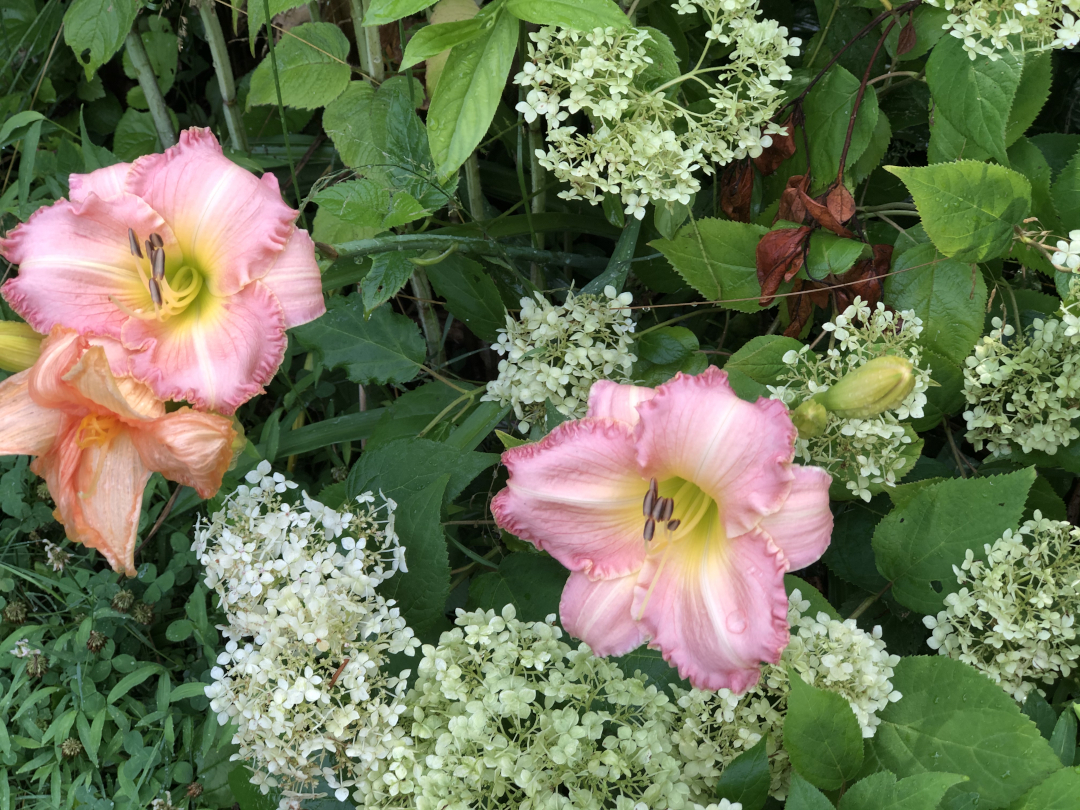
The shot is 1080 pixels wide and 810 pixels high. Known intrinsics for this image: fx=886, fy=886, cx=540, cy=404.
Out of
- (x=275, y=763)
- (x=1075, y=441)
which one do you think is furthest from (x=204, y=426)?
(x=1075, y=441)

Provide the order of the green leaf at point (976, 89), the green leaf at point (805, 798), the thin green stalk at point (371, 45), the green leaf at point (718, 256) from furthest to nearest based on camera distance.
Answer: the thin green stalk at point (371, 45) → the green leaf at point (718, 256) → the green leaf at point (976, 89) → the green leaf at point (805, 798)

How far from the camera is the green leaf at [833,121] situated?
102cm

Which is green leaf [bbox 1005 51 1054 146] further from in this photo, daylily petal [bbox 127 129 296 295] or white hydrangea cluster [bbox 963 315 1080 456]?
daylily petal [bbox 127 129 296 295]

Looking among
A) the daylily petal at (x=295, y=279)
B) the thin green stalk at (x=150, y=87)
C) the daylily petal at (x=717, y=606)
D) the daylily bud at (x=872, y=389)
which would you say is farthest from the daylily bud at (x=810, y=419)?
the thin green stalk at (x=150, y=87)

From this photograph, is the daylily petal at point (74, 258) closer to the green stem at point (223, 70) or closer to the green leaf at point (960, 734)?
the green stem at point (223, 70)

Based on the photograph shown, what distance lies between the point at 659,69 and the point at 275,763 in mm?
794

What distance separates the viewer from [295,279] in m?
0.84

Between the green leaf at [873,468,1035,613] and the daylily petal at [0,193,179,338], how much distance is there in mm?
815

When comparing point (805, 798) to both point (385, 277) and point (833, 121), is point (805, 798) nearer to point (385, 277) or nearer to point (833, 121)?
point (385, 277)

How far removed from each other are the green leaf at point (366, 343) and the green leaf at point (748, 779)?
25.9 inches

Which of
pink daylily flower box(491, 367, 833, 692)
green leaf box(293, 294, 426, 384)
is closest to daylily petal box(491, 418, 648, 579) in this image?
pink daylily flower box(491, 367, 833, 692)

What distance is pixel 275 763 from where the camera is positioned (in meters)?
0.82

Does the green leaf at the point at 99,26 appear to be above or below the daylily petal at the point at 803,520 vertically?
above

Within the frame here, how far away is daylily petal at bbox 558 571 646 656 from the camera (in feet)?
2.67
